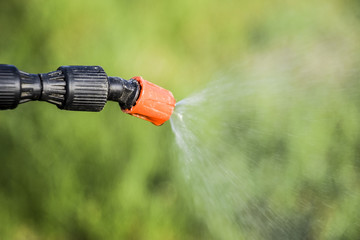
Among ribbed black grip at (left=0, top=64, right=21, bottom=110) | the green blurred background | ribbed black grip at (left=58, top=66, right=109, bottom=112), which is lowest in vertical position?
ribbed black grip at (left=0, top=64, right=21, bottom=110)

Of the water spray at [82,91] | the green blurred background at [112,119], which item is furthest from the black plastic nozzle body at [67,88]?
the green blurred background at [112,119]

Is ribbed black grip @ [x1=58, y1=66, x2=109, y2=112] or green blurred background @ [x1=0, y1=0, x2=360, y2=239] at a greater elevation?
green blurred background @ [x1=0, y1=0, x2=360, y2=239]

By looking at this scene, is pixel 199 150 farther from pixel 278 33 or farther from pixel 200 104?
pixel 278 33

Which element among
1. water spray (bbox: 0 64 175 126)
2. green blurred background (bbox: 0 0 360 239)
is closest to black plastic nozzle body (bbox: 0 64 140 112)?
water spray (bbox: 0 64 175 126)

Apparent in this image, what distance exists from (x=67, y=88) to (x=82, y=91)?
2 cm

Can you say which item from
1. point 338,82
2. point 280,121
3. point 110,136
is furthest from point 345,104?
point 110,136

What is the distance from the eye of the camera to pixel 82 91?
23.5 inches

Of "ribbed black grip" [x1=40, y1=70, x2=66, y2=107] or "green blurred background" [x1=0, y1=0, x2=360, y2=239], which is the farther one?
"green blurred background" [x1=0, y1=0, x2=360, y2=239]

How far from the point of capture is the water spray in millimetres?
554

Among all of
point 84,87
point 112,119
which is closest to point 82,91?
point 84,87

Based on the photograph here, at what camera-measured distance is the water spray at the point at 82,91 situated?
21.8 inches

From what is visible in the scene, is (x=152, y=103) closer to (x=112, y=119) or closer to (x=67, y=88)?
(x=67, y=88)

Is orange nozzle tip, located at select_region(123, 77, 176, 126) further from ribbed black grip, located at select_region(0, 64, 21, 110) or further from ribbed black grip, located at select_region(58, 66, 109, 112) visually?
ribbed black grip, located at select_region(0, 64, 21, 110)

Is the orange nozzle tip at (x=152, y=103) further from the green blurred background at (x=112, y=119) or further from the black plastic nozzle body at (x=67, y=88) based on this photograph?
the green blurred background at (x=112, y=119)
